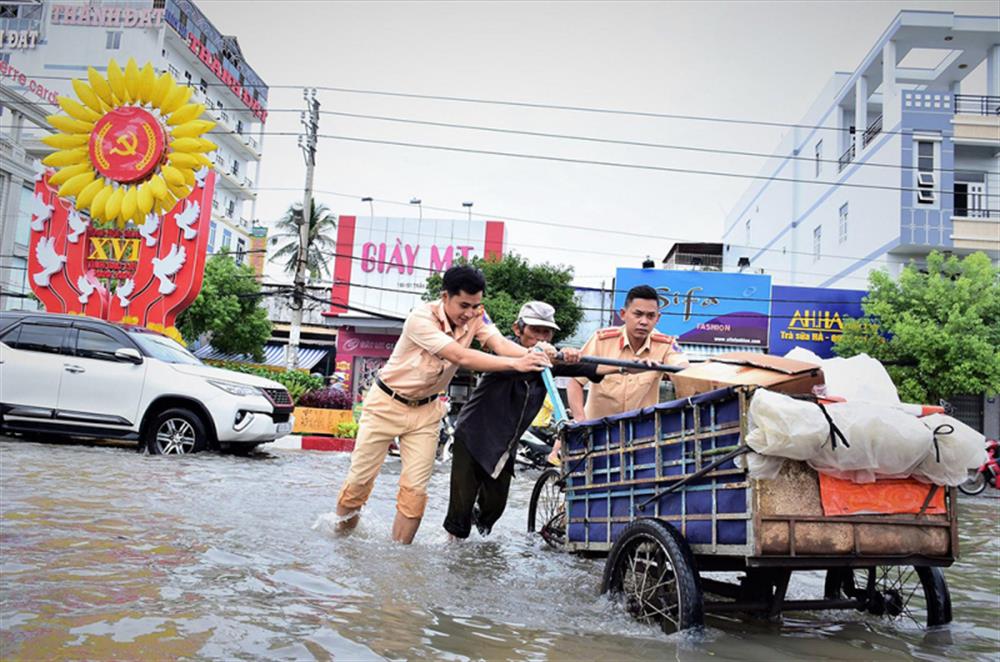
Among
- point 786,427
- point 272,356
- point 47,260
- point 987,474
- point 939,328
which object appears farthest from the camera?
point 272,356

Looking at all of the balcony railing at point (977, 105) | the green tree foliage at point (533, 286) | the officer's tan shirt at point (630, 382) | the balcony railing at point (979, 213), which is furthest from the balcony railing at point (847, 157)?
the officer's tan shirt at point (630, 382)

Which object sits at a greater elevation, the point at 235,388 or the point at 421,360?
the point at 421,360

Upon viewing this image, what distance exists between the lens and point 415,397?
492 cm

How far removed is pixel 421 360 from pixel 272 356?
92.8 ft

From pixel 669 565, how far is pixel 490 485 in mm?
2167

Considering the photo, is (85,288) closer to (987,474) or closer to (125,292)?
(125,292)

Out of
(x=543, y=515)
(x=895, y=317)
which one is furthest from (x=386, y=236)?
(x=543, y=515)

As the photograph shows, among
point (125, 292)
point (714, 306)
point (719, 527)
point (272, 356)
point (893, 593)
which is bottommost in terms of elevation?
point (893, 593)

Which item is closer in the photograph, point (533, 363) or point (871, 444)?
point (871, 444)

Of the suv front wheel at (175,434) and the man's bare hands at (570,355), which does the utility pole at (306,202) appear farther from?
the man's bare hands at (570,355)

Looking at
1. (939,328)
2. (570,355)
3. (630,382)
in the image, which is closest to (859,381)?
(570,355)

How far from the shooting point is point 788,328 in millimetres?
24703

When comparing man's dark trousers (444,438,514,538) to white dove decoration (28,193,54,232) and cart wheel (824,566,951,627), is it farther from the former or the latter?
white dove decoration (28,193,54,232)

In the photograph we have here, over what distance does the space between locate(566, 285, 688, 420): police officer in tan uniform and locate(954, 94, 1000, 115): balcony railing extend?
23.9m
